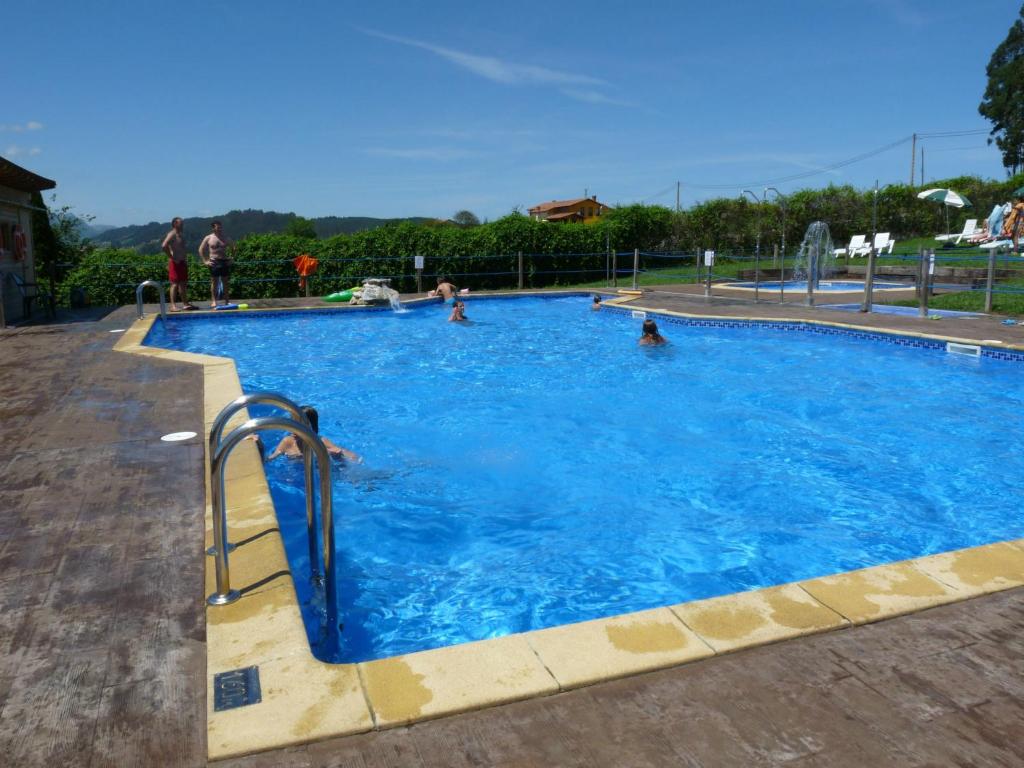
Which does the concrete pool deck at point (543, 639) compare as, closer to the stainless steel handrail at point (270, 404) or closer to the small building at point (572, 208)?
the stainless steel handrail at point (270, 404)

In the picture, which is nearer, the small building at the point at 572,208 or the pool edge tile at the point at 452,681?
the pool edge tile at the point at 452,681

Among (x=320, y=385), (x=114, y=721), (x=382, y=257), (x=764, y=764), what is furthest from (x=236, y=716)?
(x=382, y=257)

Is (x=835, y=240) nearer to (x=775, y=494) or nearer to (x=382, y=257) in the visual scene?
(x=382, y=257)

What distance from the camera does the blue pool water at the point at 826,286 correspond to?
65.8ft

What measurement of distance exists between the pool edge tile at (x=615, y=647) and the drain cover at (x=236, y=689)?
0.97 metres

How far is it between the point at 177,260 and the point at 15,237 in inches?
121

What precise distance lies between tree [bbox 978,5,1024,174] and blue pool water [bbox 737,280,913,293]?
166 ft

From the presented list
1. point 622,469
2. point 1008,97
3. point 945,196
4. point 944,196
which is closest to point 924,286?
point 622,469

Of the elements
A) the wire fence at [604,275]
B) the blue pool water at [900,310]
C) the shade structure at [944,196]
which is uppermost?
the shade structure at [944,196]

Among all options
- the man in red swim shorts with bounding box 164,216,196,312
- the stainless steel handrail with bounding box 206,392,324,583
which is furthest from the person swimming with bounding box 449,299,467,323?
the stainless steel handrail with bounding box 206,392,324,583

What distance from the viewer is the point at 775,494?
6.41 m

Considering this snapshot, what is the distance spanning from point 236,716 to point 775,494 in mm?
5195

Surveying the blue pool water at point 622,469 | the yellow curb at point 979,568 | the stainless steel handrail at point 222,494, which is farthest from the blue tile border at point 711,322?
the stainless steel handrail at point 222,494

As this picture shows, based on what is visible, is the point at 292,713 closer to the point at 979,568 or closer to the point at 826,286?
the point at 979,568
